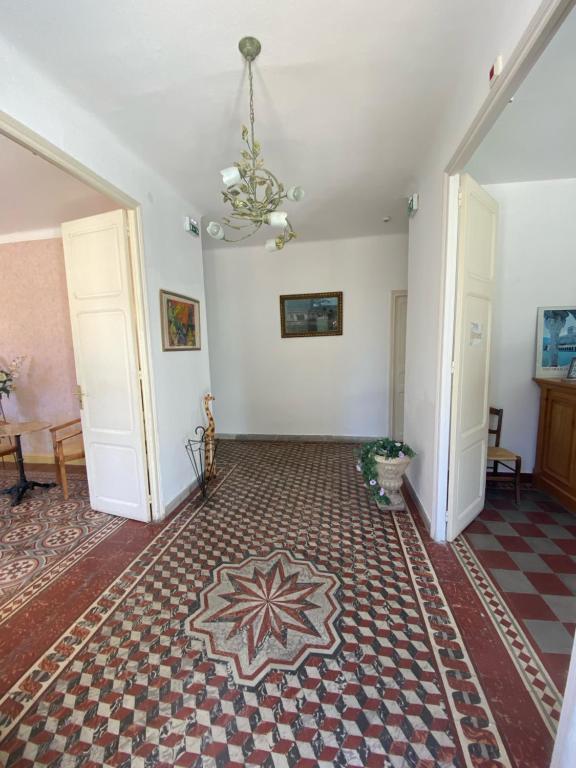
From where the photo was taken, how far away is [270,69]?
157 centimetres

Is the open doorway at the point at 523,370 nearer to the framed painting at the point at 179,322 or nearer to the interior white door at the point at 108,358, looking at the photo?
the framed painting at the point at 179,322

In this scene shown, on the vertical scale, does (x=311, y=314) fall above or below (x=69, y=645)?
above

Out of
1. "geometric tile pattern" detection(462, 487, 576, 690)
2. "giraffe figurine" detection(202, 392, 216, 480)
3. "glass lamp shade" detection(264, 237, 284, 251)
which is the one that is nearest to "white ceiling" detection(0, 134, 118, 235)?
"glass lamp shade" detection(264, 237, 284, 251)

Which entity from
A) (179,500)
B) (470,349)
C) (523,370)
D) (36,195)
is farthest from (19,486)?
(523,370)

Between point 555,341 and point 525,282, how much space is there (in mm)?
620

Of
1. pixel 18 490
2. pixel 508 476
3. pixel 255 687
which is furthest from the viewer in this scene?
pixel 18 490

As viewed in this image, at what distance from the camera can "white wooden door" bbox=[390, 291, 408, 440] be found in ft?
13.7

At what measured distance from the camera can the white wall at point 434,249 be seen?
1295 millimetres

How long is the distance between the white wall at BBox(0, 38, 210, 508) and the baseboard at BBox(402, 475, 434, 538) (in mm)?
2124

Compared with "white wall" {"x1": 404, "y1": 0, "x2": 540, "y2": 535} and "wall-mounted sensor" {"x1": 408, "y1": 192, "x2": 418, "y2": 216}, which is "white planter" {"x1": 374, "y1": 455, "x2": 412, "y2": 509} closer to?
"white wall" {"x1": 404, "y1": 0, "x2": 540, "y2": 535}

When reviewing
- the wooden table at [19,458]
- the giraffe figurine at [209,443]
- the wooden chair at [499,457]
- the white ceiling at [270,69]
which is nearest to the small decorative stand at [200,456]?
the giraffe figurine at [209,443]

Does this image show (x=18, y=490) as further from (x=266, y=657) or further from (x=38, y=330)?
(x=266, y=657)

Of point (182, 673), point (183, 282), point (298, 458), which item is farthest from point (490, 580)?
point (183, 282)

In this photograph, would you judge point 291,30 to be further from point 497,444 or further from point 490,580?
point 497,444
